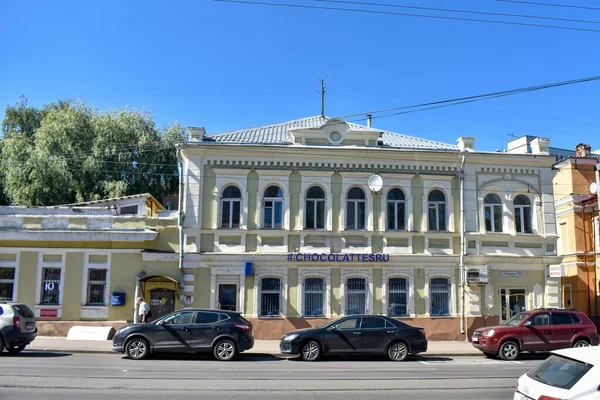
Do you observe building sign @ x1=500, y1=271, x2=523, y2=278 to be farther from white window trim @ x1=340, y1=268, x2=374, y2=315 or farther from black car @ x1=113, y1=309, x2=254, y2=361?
black car @ x1=113, y1=309, x2=254, y2=361

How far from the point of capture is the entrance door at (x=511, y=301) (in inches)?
906

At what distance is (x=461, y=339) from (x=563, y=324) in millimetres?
5321

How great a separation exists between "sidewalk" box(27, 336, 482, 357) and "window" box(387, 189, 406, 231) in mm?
4981

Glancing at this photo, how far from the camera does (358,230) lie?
22422 mm

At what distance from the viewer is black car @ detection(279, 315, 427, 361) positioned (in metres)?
16.0

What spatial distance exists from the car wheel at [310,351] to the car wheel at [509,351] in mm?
5908

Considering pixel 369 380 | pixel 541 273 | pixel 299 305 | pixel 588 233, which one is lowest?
pixel 369 380

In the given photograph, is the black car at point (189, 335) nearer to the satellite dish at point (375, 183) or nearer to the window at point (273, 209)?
the window at point (273, 209)

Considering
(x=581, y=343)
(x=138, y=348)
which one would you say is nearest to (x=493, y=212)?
(x=581, y=343)

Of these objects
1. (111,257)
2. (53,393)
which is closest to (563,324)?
(53,393)

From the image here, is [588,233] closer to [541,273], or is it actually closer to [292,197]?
[541,273]

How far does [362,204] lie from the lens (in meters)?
22.9

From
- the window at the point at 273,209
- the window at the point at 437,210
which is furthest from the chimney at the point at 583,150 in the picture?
the window at the point at 273,209

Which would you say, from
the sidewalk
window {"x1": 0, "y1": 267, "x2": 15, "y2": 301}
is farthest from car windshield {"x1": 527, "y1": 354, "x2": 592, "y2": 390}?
window {"x1": 0, "y1": 267, "x2": 15, "y2": 301}
